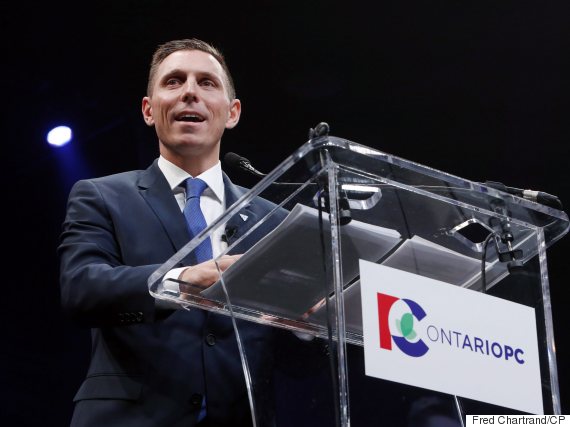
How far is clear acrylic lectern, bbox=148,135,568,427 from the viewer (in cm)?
127

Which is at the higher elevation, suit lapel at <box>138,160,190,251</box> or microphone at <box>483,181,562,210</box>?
suit lapel at <box>138,160,190,251</box>

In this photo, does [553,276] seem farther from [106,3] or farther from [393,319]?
[393,319]

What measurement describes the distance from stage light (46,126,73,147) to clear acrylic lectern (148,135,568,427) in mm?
2432

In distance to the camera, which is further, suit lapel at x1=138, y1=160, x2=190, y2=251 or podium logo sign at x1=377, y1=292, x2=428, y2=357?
suit lapel at x1=138, y1=160, x2=190, y2=251

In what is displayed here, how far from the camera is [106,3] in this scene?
342cm

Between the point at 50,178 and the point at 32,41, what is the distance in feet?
2.00

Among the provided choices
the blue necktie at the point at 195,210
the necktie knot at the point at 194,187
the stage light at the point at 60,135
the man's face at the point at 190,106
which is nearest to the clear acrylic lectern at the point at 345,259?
the blue necktie at the point at 195,210

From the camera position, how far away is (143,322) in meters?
1.57

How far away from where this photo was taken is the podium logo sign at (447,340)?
47.4 inches

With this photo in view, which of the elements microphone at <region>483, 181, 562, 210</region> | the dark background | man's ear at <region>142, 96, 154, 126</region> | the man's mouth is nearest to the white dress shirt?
the man's mouth

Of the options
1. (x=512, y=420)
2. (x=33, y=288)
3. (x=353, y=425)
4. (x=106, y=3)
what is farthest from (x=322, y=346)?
(x=33, y=288)

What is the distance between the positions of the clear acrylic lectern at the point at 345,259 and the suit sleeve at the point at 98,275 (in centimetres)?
14
